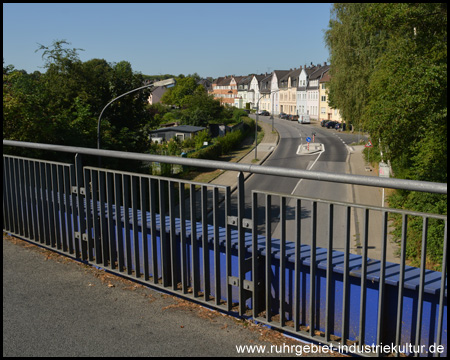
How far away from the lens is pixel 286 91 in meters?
122

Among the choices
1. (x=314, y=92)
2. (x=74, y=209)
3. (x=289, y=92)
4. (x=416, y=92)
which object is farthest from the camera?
(x=289, y=92)

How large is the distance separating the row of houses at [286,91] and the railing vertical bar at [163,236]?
2823 inches

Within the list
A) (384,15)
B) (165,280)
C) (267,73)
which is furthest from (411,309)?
(267,73)

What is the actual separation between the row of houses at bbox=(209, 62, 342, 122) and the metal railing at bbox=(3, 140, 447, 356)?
71248mm

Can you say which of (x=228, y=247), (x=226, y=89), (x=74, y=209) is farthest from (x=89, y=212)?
(x=226, y=89)

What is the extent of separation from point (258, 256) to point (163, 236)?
726 millimetres

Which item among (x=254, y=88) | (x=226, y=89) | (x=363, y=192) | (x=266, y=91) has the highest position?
(x=226, y=89)

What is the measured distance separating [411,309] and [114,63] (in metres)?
35.7

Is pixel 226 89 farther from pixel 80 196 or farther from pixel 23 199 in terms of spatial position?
pixel 80 196

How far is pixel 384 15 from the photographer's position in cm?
1830

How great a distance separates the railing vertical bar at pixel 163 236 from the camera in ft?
11.6

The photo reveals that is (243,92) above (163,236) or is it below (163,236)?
above

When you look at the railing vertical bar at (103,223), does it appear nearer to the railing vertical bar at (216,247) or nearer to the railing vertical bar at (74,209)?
the railing vertical bar at (74,209)

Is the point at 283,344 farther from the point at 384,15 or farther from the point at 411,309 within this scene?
the point at 384,15
